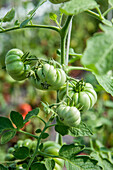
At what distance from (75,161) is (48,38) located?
2.75 meters

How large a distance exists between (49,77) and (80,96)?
0.09 meters

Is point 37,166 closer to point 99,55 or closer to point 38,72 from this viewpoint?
point 38,72

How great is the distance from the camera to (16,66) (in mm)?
520

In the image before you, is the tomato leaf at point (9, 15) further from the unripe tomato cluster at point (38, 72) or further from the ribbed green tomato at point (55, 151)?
the ribbed green tomato at point (55, 151)

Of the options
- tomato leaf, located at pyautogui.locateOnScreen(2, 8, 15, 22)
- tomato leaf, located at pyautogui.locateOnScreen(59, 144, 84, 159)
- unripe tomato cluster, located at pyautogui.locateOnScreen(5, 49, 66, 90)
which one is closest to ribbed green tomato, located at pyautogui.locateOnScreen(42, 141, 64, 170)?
tomato leaf, located at pyautogui.locateOnScreen(59, 144, 84, 159)

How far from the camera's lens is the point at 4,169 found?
1.77 feet

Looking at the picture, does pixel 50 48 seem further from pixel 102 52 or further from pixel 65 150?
pixel 102 52

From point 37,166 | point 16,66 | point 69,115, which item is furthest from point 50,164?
point 16,66

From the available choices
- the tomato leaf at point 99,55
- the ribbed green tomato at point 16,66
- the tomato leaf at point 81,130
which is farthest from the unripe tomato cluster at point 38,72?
the tomato leaf at point 99,55

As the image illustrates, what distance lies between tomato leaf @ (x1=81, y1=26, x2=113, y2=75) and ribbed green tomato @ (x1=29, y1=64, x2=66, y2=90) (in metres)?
0.21

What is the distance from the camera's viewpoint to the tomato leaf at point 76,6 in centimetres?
34

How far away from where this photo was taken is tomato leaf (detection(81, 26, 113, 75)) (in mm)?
271

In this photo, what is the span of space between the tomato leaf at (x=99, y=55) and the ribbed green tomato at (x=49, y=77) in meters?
0.21

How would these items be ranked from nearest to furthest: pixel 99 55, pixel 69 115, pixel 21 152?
pixel 99 55 → pixel 69 115 → pixel 21 152
